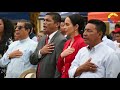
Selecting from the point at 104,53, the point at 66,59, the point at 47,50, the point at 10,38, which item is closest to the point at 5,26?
the point at 10,38

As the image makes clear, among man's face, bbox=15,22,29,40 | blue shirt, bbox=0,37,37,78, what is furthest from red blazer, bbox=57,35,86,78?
man's face, bbox=15,22,29,40

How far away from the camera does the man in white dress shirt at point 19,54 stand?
3.94 meters

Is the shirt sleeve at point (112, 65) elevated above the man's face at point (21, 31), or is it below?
below

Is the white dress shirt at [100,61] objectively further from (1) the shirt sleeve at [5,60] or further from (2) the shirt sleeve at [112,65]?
(1) the shirt sleeve at [5,60]

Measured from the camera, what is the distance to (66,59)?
3551 mm

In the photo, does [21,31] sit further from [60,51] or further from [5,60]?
[60,51]

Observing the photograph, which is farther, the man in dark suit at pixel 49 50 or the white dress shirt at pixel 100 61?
the man in dark suit at pixel 49 50

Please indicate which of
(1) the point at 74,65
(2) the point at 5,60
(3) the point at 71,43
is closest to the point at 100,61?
(1) the point at 74,65

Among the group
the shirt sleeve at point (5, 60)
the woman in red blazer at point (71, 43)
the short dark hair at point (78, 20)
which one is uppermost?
the short dark hair at point (78, 20)

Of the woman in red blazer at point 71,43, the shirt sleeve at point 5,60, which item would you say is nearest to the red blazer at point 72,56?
the woman in red blazer at point 71,43

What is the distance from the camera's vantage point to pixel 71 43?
3.58m

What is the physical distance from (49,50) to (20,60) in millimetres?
416

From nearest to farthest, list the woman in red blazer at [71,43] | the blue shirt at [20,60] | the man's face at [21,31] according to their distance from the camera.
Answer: the woman in red blazer at [71,43]
the blue shirt at [20,60]
the man's face at [21,31]
